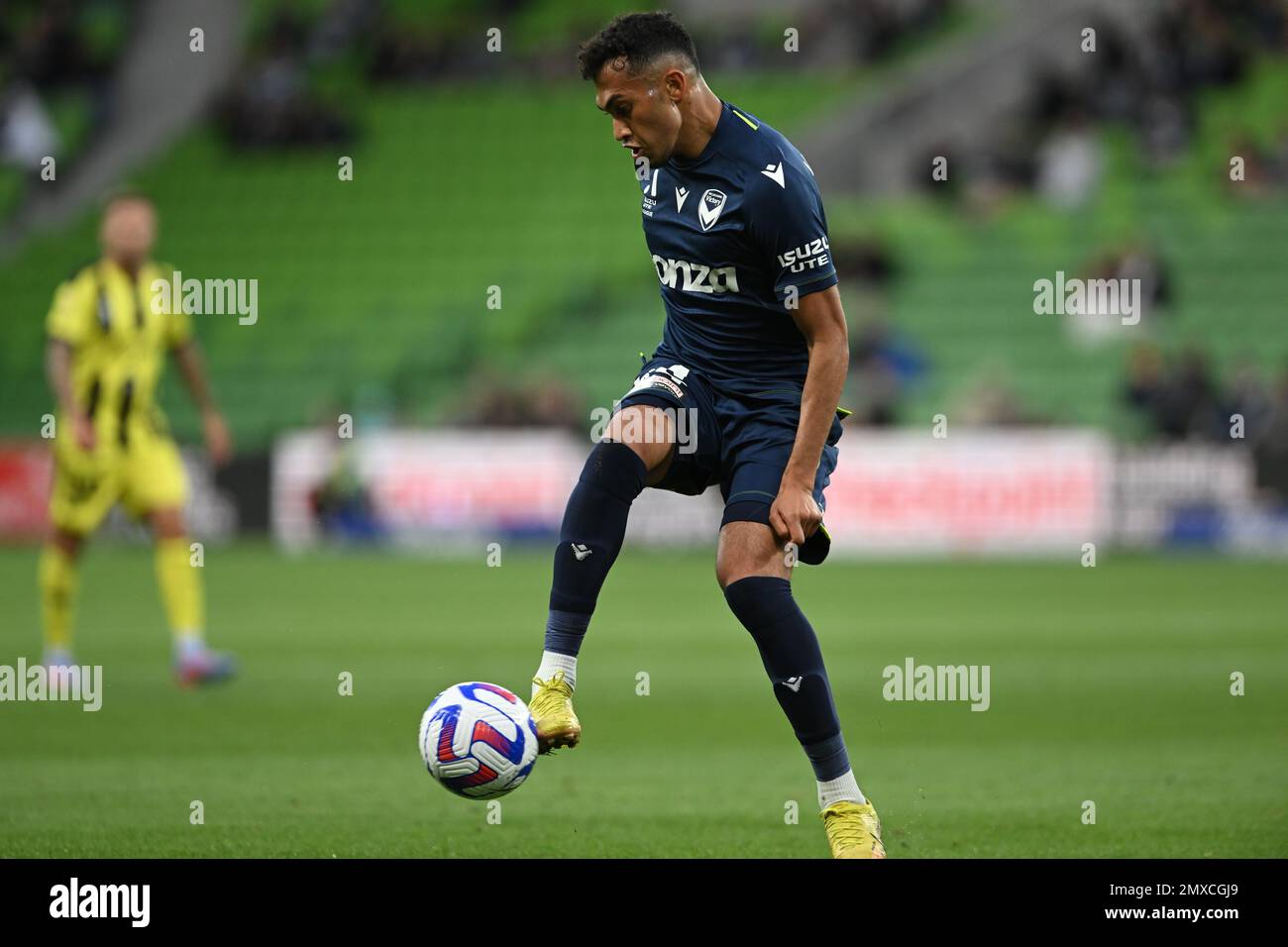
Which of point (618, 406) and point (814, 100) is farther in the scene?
point (814, 100)

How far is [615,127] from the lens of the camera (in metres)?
5.78

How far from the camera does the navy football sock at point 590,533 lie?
577cm

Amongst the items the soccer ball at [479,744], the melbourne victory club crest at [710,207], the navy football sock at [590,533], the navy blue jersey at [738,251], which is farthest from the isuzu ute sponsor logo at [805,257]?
the soccer ball at [479,744]

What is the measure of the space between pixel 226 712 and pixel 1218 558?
13.5 m

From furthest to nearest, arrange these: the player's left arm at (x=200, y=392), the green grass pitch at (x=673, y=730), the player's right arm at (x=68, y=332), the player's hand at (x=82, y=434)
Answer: the player's left arm at (x=200, y=392), the player's right arm at (x=68, y=332), the player's hand at (x=82, y=434), the green grass pitch at (x=673, y=730)

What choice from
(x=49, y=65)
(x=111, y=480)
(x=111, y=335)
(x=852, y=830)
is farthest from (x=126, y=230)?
(x=49, y=65)

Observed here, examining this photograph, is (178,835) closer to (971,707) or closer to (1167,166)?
(971,707)

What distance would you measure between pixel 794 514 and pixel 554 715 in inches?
35.9

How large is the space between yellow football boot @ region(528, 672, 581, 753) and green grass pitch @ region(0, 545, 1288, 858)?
46 cm

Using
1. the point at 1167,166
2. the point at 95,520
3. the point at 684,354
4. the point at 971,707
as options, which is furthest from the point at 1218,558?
the point at 684,354

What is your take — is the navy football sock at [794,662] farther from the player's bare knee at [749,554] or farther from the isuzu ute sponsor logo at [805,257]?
the isuzu ute sponsor logo at [805,257]

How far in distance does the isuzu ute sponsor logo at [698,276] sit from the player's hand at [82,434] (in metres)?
5.15

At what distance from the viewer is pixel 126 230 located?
10469 mm

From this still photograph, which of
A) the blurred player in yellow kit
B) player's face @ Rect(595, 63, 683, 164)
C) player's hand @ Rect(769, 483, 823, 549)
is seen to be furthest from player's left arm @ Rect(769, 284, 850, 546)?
the blurred player in yellow kit
